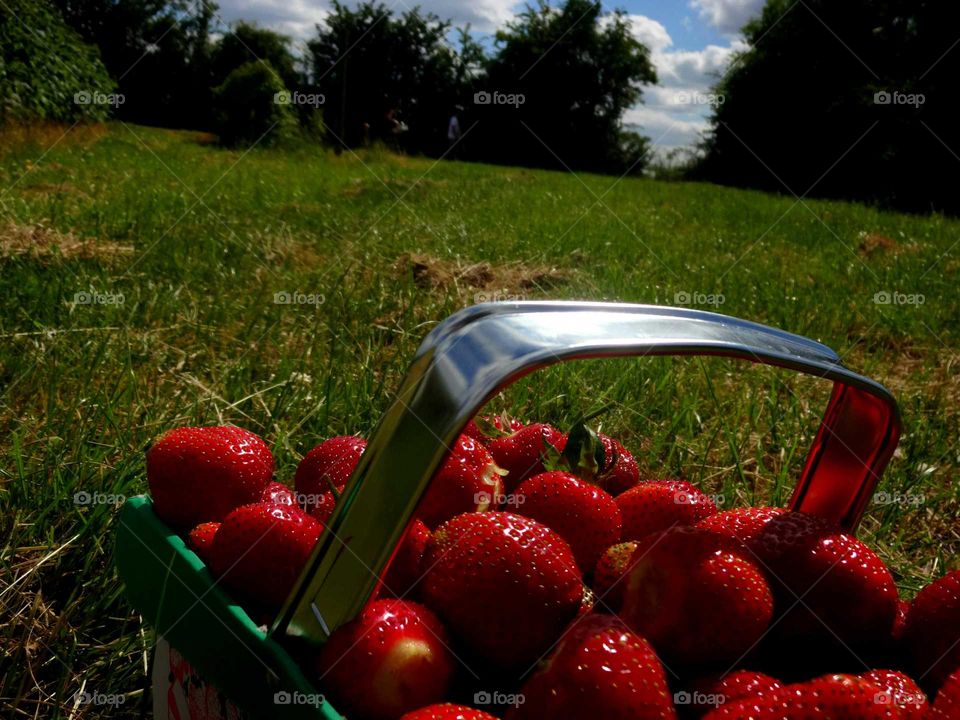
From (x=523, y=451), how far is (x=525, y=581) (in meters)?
0.40

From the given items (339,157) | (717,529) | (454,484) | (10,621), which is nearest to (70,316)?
(10,621)

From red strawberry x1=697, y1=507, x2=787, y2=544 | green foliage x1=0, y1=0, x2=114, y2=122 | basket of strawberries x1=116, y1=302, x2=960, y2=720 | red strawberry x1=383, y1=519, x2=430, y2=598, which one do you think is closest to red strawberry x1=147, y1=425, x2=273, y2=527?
basket of strawberries x1=116, y1=302, x2=960, y2=720

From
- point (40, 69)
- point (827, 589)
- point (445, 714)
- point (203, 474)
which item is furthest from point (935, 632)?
point (40, 69)

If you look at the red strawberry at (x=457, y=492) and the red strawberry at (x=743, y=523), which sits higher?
the red strawberry at (x=743, y=523)

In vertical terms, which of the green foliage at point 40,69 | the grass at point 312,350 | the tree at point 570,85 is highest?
the tree at point 570,85

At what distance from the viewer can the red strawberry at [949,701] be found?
631 mm

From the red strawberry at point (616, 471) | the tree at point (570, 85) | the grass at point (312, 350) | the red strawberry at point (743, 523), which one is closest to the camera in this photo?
the red strawberry at point (743, 523)

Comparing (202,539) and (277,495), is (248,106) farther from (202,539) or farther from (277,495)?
(202,539)

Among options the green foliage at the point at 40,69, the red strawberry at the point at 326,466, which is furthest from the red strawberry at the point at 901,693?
the green foliage at the point at 40,69

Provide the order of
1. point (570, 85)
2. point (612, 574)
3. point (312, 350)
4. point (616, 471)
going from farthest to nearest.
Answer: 1. point (570, 85)
2. point (312, 350)
3. point (616, 471)
4. point (612, 574)

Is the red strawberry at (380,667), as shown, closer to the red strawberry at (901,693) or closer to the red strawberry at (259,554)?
the red strawberry at (259,554)

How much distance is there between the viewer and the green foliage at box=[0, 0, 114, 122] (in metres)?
8.38

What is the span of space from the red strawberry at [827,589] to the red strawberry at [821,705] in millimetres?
117

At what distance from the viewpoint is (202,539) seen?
34.3 inches
